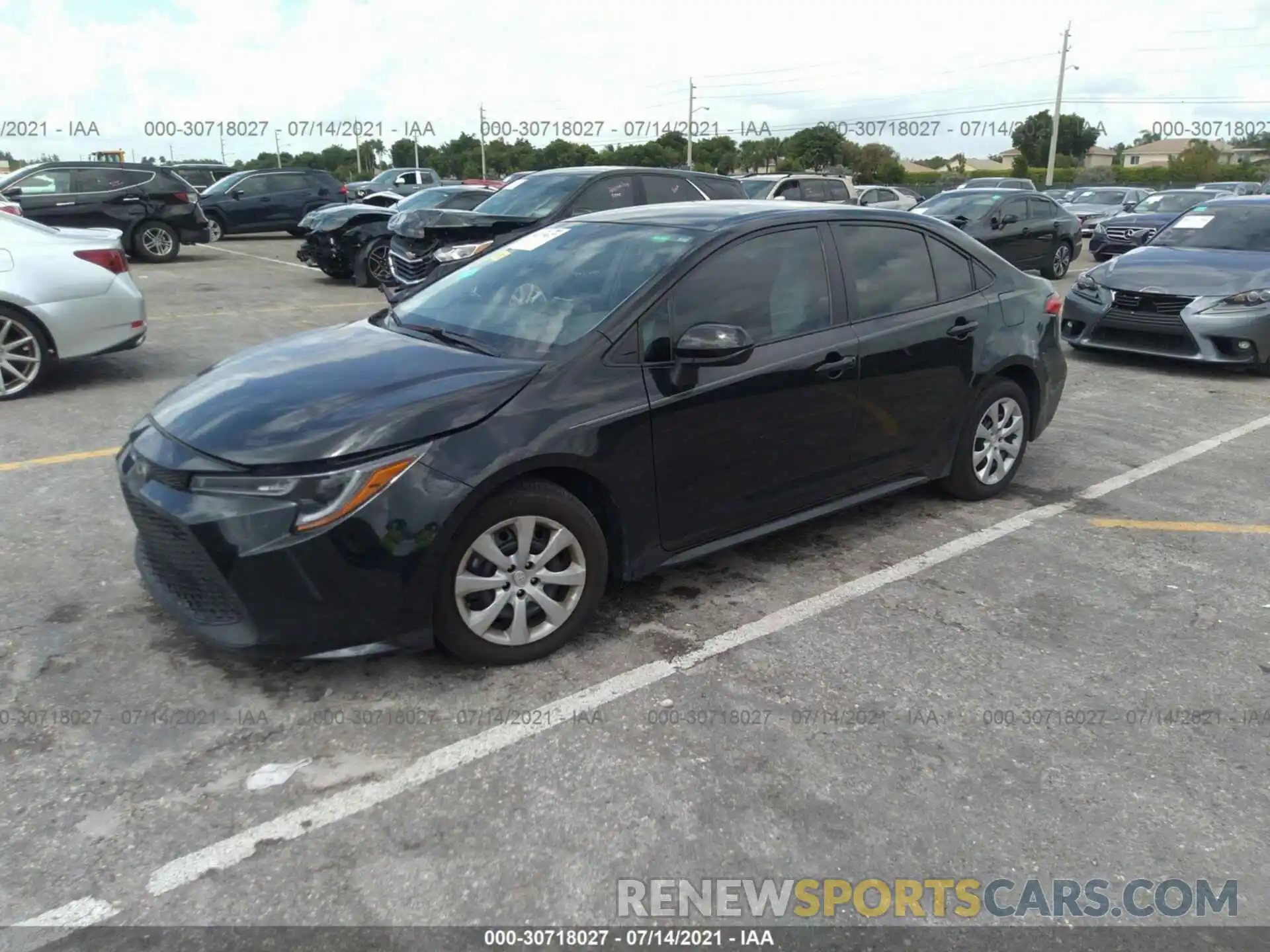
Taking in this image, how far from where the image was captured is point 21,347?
7.18m

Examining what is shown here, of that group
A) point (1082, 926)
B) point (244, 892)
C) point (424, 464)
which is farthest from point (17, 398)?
point (1082, 926)

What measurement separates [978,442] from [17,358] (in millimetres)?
6607

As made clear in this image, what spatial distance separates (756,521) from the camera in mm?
4227

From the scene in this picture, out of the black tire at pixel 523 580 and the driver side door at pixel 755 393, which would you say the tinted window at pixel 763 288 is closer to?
the driver side door at pixel 755 393

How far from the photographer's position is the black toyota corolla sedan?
3.19m

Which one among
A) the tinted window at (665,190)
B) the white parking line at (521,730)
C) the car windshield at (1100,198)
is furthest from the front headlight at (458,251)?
the car windshield at (1100,198)

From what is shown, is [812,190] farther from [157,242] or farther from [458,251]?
[157,242]

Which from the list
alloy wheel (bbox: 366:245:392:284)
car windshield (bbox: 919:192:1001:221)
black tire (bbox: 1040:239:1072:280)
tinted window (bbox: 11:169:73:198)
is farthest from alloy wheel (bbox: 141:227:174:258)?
black tire (bbox: 1040:239:1072:280)

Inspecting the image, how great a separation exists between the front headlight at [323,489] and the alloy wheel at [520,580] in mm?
391

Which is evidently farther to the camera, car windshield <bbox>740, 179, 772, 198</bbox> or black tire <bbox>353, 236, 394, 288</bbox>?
car windshield <bbox>740, 179, 772, 198</bbox>

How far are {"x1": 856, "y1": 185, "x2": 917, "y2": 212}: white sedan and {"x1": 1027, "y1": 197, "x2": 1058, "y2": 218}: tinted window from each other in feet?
27.6

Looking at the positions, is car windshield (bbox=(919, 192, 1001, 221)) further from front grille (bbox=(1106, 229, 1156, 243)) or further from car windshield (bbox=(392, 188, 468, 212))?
car windshield (bbox=(392, 188, 468, 212))

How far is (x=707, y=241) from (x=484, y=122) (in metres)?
72.9

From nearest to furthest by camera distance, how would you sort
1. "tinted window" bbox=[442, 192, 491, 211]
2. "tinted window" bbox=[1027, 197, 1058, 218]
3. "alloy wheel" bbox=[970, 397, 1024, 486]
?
1. "alloy wheel" bbox=[970, 397, 1024, 486]
2. "tinted window" bbox=[442, 192, 491, 211]
3. "tinted window" bbox=[1027, 197, 1058, 218]
